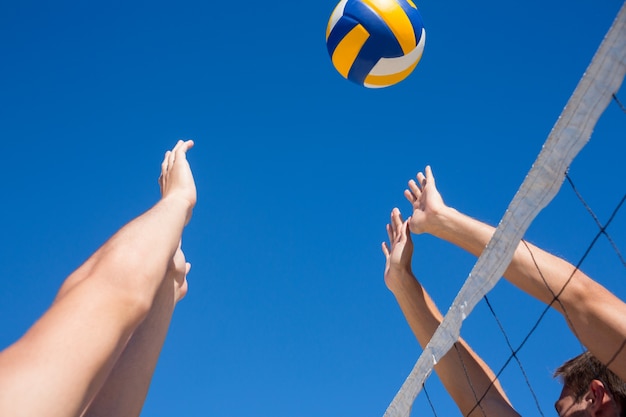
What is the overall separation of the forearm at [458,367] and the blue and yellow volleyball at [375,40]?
77.1 inches

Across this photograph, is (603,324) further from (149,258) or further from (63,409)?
(63,409)

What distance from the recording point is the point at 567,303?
2680 millimetres

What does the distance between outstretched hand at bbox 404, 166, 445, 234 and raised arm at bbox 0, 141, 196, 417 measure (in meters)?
2.33

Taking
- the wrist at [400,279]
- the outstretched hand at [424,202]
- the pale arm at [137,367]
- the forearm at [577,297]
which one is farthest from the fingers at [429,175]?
the pale arm at [137,367]

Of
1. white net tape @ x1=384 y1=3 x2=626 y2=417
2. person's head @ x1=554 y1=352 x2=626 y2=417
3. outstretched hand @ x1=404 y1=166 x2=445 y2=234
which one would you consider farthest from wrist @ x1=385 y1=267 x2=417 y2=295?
person's head @ x1=554 y1=352 x2=626 y2=417

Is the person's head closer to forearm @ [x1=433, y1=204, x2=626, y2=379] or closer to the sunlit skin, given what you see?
the sunlit skin

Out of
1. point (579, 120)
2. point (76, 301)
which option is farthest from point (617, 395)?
point (76, 301)

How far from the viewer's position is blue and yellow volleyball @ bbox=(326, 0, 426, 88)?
5.08m

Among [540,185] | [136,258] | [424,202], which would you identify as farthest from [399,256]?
[136,258]

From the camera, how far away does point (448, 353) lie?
3.61m

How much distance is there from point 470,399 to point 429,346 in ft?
1.16

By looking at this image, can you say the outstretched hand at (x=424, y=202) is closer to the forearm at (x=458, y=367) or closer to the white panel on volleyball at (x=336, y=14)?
the forearm at (x=458, y=367)

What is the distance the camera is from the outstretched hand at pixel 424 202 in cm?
386

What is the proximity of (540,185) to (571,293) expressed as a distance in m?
0.46
